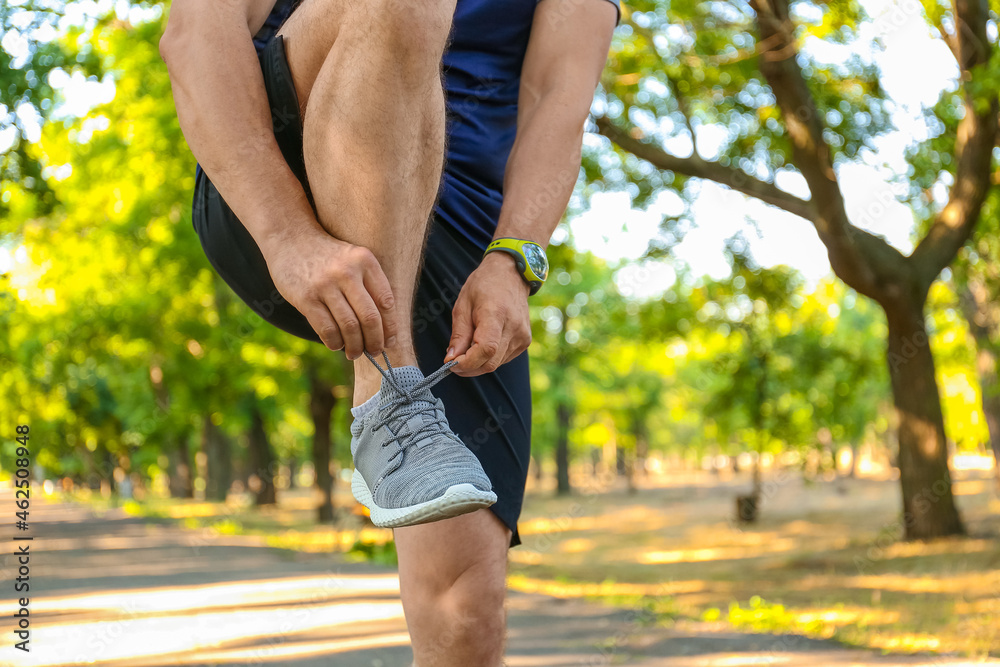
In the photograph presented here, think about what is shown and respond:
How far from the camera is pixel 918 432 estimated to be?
11.0 metres

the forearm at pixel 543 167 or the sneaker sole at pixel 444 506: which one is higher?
the forearm at pixel 543 167

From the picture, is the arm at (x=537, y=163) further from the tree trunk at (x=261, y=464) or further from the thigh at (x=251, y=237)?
the tree trunk at (x=261, y=464)

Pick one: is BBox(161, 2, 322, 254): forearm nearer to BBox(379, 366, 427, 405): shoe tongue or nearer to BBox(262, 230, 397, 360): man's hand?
BBox(262, 230, 397, 360): man's hand

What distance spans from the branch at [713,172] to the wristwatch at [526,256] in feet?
29.9

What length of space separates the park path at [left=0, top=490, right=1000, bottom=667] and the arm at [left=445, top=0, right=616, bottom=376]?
112 inches

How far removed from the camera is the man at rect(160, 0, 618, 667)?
3.87 feet

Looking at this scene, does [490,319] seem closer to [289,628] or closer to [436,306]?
[436,306]

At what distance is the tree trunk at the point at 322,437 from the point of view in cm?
1969

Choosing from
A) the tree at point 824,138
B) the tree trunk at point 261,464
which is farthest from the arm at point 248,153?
the tree trunk at point 261,464

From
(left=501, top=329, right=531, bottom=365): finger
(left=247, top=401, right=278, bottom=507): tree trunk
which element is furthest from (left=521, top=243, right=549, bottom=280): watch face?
(left=247, top=401, right=278, bottom=507): tree trunk

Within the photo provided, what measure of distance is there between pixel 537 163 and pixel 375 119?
0.47 metres

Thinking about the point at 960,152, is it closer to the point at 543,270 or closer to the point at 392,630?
the point at 392,630

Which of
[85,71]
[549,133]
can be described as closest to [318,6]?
[549,133]

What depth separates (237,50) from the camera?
4.17 ft
